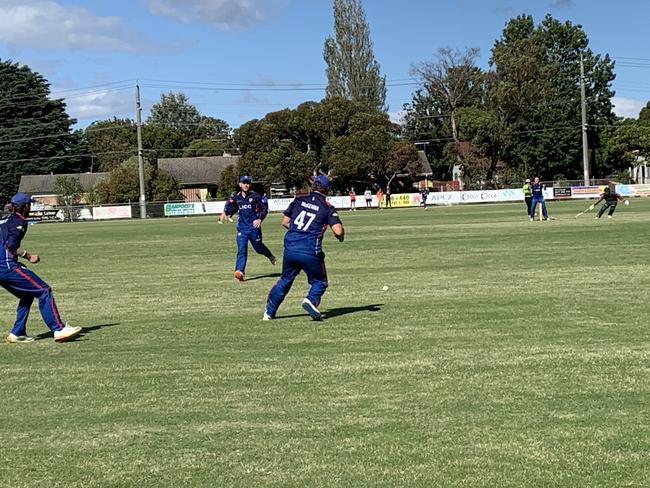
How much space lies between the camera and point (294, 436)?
579 centimetres

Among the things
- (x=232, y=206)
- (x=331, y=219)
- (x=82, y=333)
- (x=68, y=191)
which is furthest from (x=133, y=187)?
(x=331, y=219)

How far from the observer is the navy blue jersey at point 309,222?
10.6 m

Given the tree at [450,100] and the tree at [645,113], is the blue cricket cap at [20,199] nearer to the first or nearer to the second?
the tree at [450,100]

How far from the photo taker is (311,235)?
1068 centimetres

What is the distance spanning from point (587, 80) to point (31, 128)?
2645 inches

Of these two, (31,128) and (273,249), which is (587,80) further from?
(273,249)

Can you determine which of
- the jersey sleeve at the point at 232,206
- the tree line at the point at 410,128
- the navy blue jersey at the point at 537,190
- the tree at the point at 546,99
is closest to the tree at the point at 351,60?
the tree line at the point at 410,128

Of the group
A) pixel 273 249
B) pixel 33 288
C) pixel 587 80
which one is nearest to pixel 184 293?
pixel 33 288

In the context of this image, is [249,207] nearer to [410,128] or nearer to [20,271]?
[20,271]

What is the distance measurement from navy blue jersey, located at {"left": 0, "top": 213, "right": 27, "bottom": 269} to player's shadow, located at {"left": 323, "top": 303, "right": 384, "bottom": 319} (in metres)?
4.04

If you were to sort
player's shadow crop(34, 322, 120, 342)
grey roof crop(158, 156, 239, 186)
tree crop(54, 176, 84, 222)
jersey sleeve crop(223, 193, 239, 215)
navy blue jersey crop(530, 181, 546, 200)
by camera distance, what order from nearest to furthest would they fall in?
player's shadow crop(34, 322, 120, 342) < jersey sleeve crop(223, 193, 239, 215) < navy blue jersey crop(530, 181, 546, 200) < tree crop(54, 176, 84, 222) < grey roof crop(158, 156, 239, 186)

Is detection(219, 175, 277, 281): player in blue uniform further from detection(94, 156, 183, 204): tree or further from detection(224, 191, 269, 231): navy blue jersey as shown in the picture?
detection(94, 156, 183, 204): tree

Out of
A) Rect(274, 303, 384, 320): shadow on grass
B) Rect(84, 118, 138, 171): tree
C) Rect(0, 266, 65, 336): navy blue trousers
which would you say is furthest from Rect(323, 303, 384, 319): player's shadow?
Rect(84, 118, 138, 171): tree

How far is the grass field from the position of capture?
16.9 feet
